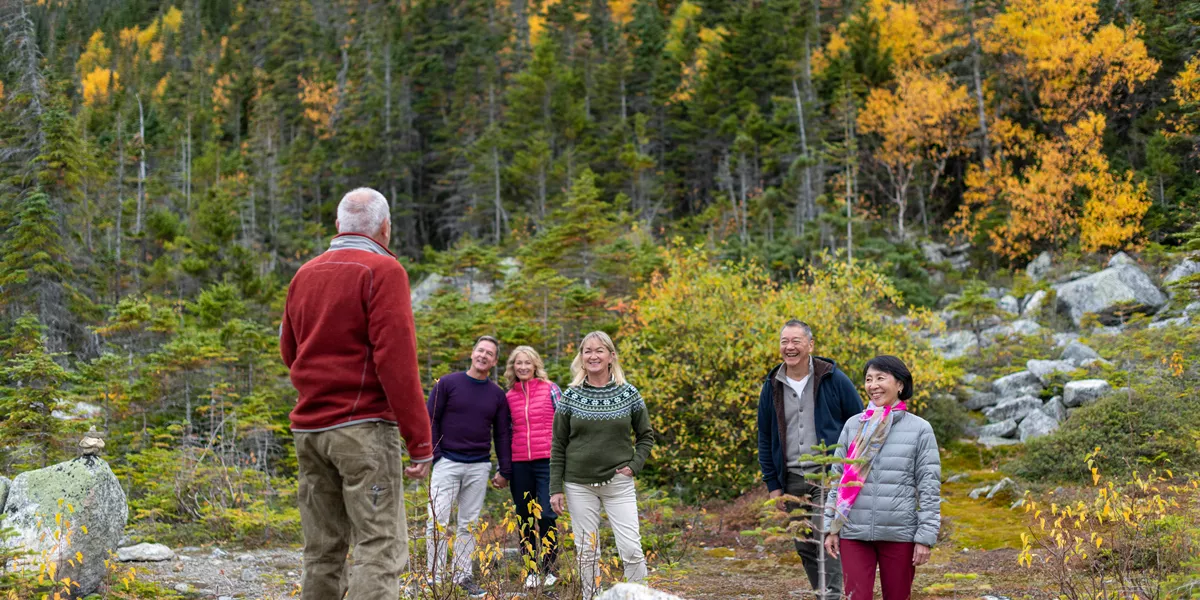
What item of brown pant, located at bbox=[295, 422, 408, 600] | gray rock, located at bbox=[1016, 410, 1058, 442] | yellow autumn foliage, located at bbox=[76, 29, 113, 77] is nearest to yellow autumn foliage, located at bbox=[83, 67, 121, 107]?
yellow autumn foliage, located at bbox=[76, 29, 113, 77]

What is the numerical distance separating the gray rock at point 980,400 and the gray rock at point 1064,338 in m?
3.19

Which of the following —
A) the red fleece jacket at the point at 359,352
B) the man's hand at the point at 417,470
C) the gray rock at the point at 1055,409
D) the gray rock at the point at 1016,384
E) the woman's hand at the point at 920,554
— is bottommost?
the gray rock at the point at 1055,409

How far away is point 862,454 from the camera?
3.99 meters

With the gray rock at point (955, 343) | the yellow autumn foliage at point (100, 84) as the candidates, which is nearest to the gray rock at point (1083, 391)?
the gray rock at point (955, 343)

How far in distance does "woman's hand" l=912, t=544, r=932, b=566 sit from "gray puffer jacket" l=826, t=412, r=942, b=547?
1.1 inches

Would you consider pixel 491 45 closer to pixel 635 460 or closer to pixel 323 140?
pixel 323 140

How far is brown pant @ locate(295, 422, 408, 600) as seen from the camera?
321 centimetres

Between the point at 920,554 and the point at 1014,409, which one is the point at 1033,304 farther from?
the point at 920,554

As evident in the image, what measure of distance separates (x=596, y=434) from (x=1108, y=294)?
18.2 m

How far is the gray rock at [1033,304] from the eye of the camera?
1962 cm

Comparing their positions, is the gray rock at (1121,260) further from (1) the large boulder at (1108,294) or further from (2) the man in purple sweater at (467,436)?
(2) the man in purple sweater at (467,436)

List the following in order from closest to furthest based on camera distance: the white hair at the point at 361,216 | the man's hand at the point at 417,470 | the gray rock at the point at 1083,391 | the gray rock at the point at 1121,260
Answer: the man's hand at the point at 417,470, the white hair at the point at 361,216, the gray rock at the point at 1083,391, the gray rock at the point at 1121,260

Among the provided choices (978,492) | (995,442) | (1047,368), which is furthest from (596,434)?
(1047,368)

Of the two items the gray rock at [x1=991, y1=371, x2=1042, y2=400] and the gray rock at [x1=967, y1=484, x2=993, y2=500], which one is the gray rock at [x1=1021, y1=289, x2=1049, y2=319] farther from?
the gray rock at [x1=967, y1=484, x2=993, y2=500]
